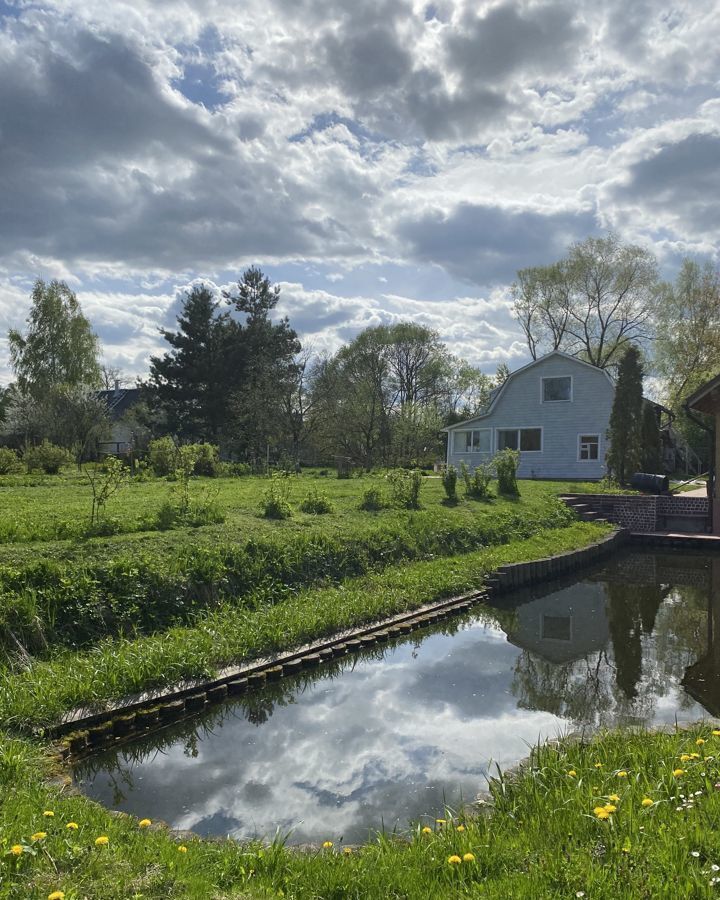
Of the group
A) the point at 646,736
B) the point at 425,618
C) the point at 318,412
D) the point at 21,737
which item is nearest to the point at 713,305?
the point at 318,412

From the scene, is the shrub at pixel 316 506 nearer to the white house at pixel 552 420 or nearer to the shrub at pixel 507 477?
the shrub at pixel 507 477

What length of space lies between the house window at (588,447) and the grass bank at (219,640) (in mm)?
18873

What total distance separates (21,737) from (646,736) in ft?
16.1

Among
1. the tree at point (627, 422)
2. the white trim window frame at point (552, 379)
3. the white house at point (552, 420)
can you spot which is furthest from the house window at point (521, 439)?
the tree at point (627, 422)

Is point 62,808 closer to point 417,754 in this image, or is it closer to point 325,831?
point 325,831

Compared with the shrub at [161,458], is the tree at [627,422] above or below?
above

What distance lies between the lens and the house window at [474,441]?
1328 inches

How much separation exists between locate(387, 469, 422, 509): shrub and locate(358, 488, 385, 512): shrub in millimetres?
454

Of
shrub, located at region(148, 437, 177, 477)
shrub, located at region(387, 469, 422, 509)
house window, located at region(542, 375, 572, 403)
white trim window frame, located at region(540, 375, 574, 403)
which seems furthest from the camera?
house window, located at region(542, 375, 572, 403)

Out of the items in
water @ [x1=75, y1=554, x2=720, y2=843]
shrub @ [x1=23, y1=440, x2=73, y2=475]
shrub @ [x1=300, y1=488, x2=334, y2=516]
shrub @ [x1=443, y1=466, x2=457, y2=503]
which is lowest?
water @ [x1=75, y1=554, x2=720, y2=843]

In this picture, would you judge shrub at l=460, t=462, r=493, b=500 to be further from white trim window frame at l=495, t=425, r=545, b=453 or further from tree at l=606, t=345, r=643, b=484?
white trim window frame at l=495, t=425, r=545, b=453

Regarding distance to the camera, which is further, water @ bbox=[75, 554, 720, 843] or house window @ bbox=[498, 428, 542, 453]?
house window @ bbox=[498, 428, 542, 453]

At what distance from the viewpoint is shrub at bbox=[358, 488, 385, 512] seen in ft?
50.1

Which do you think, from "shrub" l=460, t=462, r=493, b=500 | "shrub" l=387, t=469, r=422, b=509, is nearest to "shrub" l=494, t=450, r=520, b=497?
"shrub" l=460, t=462, r=493, b=500
